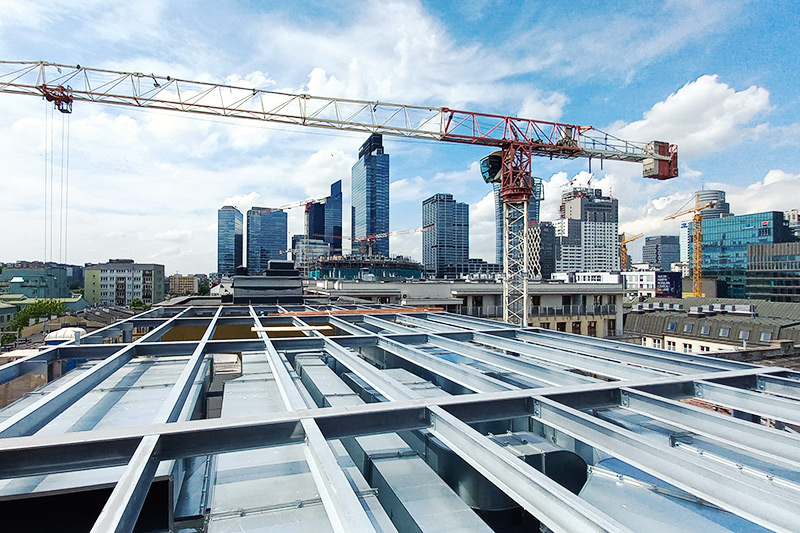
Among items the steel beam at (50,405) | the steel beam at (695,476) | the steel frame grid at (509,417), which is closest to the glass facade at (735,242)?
the steel frame grid at (509,417)

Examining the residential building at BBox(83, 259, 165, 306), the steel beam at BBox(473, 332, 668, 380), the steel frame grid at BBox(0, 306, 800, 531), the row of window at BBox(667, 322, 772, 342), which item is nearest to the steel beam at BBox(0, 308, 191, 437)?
the steel frame grid at BBox(0, 306, 800, 531)

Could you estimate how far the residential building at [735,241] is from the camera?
4710 inches

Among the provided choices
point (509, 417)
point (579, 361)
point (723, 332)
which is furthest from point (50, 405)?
point (723, 332)

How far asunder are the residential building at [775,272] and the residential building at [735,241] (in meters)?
25.1

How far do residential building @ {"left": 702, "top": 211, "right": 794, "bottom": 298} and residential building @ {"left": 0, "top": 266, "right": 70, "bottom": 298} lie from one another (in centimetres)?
18128

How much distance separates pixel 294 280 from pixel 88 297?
110 meters

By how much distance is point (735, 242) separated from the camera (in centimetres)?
12300

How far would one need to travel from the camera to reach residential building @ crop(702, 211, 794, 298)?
11962 centimetres

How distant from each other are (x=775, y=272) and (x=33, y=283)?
174m

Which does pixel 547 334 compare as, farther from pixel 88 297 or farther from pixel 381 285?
pixel 88 297

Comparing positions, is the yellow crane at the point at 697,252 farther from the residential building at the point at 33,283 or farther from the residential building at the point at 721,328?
the residential building at the point at 33,283

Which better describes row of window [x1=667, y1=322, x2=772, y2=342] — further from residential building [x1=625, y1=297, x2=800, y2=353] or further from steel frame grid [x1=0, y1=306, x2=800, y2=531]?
steel frame grid [x1=0, y1=306, x2=800, y2=531]

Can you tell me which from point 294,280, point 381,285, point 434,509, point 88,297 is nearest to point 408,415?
point 434,509

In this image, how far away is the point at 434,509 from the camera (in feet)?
12.5
